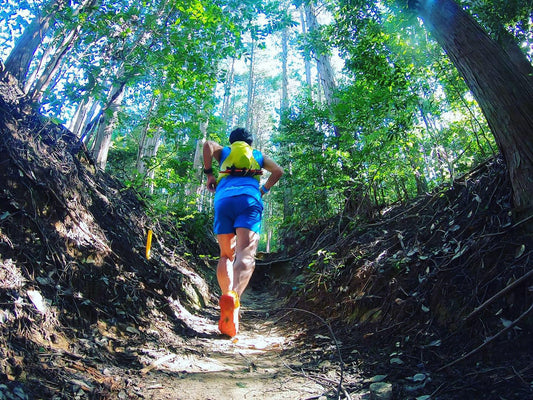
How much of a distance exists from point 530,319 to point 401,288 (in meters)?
0.95

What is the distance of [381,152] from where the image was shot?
4762mm

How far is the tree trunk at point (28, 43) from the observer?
3.62 metres

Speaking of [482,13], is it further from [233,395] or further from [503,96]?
[233,395]

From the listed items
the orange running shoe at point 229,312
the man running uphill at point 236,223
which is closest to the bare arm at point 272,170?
the man running uphill at point 236,223

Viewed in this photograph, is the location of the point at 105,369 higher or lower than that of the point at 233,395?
higher

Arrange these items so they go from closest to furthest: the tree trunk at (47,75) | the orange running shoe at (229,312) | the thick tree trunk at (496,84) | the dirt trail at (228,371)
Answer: the dirt trail at (228,371), the thick tree trunk at (496,84), the orange running shoe at (229,312), the tree trunk at (47,75)

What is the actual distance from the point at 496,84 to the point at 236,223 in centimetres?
241

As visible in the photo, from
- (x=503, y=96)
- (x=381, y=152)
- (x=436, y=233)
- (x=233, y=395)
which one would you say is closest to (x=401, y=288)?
(x=436, y=233)

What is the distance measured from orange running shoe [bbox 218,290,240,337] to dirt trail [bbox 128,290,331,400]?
0.10 metres

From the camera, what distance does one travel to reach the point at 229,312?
107 inches

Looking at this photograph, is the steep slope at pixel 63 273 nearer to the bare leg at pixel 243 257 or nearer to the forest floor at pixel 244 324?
the forest floor at pixel 244 324

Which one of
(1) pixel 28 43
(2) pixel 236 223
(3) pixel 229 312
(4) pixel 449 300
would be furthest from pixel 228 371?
(1) pixel 28 43

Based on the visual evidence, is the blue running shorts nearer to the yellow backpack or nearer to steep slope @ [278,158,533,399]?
the yellow backpack

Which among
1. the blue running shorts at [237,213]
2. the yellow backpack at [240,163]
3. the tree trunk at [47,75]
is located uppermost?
the tree trunk at [47,75]
